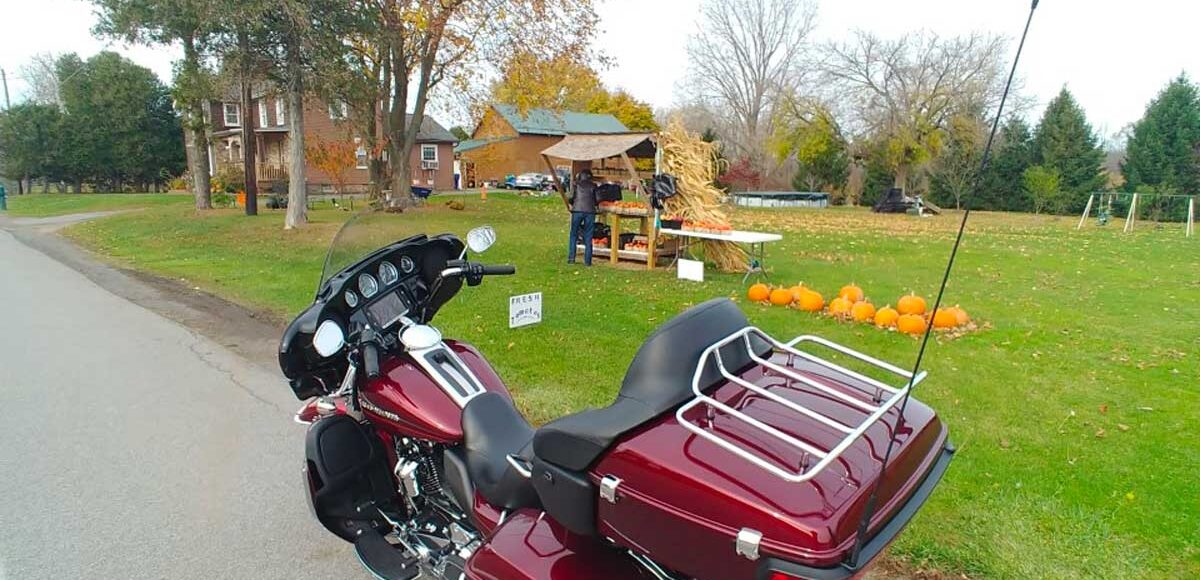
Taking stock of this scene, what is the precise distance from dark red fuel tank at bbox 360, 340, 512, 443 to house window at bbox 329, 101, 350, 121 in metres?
16.9

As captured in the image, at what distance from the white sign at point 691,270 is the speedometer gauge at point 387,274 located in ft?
24.2

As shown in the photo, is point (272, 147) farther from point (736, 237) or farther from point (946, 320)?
point (946, 320)

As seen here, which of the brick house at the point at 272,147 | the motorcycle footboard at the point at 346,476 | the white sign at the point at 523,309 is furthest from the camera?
the brick house at the point at 272,147

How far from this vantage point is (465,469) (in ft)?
7.93

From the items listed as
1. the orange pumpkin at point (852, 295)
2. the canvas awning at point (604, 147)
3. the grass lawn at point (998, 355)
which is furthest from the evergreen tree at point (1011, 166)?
the orange pumpkin at point (852, 295)

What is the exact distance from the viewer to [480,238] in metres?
3.18

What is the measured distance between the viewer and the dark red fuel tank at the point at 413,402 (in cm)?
246

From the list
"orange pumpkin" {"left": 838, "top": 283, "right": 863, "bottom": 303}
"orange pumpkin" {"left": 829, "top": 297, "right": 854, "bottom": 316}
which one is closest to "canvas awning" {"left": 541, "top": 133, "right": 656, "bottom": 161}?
"orange pumpkin" {"left": 838, "top": 283, "right": 863, "bottom": 303}

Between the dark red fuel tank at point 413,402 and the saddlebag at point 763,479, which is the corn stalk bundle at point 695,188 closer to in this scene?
the dark red fuel tank at point 413,402

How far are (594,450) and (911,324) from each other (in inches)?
225

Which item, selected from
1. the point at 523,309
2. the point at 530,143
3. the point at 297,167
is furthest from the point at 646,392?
the point at 530,143

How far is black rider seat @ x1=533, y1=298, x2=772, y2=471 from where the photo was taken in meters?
1.76

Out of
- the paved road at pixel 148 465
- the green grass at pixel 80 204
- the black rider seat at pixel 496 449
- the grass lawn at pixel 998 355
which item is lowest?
the green grass at pixel 80 204

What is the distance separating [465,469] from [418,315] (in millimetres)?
863
